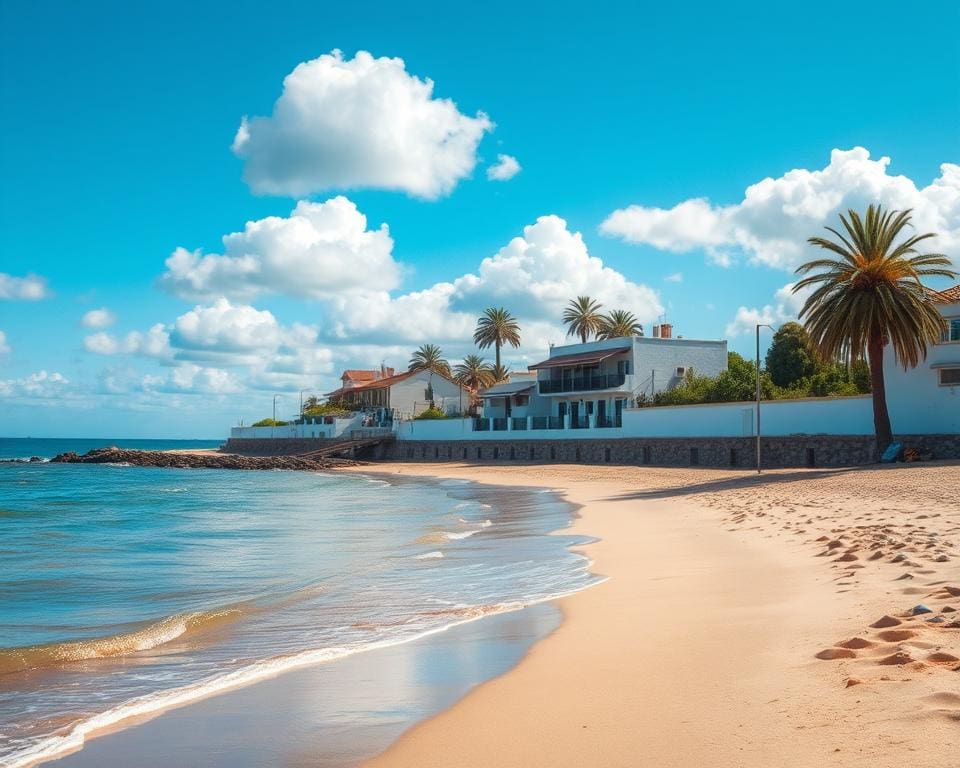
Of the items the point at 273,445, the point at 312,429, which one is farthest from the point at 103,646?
the point at 273,445

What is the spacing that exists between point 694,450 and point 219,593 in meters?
36.3

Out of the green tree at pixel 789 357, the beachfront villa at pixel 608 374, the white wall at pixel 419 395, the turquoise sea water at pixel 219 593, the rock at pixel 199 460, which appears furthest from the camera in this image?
the white wall at pixel 419 395

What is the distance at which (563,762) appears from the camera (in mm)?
4898

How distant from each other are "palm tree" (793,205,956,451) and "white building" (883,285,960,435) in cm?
126

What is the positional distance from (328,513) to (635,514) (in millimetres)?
10788

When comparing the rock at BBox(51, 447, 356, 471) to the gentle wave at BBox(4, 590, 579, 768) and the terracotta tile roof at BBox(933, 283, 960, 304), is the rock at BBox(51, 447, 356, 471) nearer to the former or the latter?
the terracotta tile roof at BBox(933, 283, 960, 304)

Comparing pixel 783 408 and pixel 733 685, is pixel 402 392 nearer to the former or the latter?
pixel 783 408

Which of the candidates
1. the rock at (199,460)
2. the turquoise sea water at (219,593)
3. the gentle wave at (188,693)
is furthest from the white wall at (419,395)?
the gentle wave at (188,693)

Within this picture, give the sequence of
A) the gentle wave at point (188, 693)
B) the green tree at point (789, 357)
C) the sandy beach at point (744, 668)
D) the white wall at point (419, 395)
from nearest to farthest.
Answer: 1. the sandy beach at point (744, 668)
2. the gentle wave at point (188, 693)
3. the green tree at point (789, 357)
4. the white wall at point (419, 395)

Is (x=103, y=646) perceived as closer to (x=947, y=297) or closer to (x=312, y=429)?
(x=947, y=297)

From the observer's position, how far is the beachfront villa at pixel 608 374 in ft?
194

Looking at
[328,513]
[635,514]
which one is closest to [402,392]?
[328,513]

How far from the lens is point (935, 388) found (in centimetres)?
3550

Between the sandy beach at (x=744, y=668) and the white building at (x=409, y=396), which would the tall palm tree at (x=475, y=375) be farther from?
the sandy beach at (x=744, y=668)
